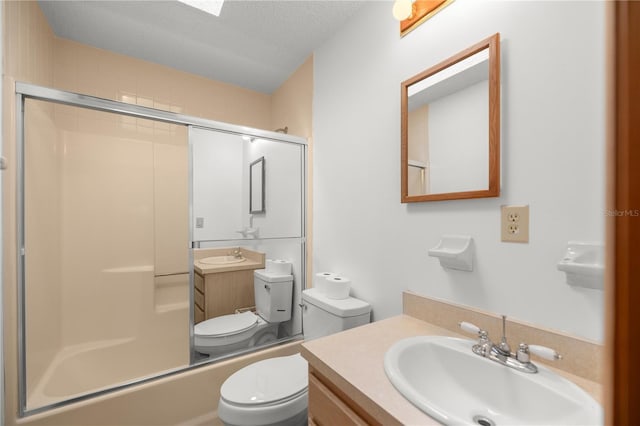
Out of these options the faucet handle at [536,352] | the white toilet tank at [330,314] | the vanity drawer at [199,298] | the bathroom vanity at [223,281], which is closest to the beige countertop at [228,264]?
the bathroom vanity at [223,281]

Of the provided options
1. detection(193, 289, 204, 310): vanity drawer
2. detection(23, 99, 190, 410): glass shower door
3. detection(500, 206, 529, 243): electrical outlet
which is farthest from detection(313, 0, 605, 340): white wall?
detection(23, 99, 190, 410): glass shower door

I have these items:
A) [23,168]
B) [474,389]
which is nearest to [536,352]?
[474,389]

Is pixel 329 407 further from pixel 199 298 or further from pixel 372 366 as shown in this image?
pixel 199 298

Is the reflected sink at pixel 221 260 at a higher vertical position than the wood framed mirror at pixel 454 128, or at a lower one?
lower

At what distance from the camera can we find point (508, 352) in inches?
31.6

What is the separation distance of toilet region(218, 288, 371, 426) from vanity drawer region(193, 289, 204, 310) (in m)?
0.56

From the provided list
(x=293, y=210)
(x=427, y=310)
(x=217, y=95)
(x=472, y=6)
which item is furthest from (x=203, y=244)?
(x=472, y=6)

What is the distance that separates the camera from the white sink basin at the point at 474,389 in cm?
63

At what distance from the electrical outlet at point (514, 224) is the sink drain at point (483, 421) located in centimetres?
52

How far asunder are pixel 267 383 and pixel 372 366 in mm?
665

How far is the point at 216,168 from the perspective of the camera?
170 cm

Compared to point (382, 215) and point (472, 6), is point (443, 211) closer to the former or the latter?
point (382, 215)

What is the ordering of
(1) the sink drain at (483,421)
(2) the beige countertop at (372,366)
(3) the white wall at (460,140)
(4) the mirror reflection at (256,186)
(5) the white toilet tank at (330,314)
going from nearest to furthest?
(2) the beige countertop at (372,366), (1) the sink drain at (483,421), (3) the white wall at (460,140), (5) the white toilet tank at (330,314), (4) the mirror reflection at (256,186)

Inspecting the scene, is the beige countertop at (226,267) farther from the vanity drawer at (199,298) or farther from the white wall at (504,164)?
the white wall at (504,164)
